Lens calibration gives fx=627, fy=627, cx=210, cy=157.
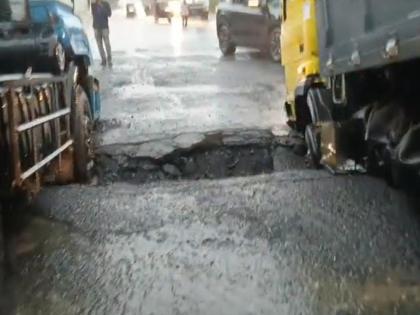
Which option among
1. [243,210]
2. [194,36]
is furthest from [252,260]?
[194,36]

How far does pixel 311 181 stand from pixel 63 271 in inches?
113

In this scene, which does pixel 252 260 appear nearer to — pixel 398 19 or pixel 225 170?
pixel 398 19

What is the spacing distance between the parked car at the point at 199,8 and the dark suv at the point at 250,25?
17.3m

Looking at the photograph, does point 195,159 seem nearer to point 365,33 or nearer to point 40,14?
point 40,14

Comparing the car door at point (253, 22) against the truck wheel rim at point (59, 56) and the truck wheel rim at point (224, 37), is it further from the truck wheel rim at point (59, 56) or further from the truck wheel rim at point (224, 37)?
the truck wheel rim at point (59, 56)

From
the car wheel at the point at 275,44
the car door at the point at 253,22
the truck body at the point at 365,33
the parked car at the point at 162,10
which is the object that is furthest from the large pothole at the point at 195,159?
the parked car at the point at 162,10

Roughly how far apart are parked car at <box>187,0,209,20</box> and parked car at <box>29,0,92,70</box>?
30457 millimetres

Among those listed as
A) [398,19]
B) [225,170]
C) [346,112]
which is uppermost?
[398,19]

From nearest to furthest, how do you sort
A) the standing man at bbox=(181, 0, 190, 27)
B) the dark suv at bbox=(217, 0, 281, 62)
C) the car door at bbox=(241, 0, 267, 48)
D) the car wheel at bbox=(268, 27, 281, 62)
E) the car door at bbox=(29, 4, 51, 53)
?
the car door at bbox=(29, 4, 51, 53) < the car wheel at bbox=(268, 27, 281, 62) < the dark suv at bbox=(217, 0, 281, 62) < the car door at bbox=(241, 0, 267, 48) < the standing man at bbox=(181, 0, 190, 27)

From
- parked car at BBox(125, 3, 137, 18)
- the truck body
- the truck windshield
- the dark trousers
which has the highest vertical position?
the truck windshield

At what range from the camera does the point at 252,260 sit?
4457 mm

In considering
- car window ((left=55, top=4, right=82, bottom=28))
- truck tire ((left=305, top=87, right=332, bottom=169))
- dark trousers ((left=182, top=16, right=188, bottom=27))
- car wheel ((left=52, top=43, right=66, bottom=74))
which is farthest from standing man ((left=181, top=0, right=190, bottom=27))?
car wheel ((left=52, top=43, right=66, bottom=74))

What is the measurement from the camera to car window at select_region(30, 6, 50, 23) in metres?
7.72

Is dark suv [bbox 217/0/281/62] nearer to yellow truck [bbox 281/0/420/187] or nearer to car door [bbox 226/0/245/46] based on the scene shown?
car door [bbox 226/0/245/46]
